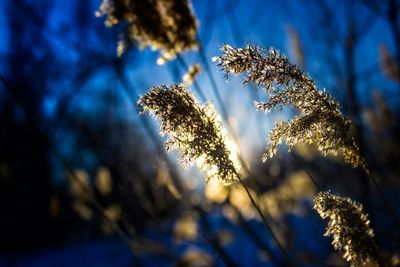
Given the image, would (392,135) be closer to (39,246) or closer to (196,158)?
(196,158)

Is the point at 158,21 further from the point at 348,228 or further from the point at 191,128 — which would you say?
the point at 348,228

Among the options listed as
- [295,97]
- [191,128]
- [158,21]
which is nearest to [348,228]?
[295,97]

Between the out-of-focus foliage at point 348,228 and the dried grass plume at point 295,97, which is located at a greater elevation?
the dried grass plume at point 295,97

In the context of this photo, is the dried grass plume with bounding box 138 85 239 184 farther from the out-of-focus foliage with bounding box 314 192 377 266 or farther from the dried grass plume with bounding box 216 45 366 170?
the out-of-focus foliage with bounding box 314 192 377 266

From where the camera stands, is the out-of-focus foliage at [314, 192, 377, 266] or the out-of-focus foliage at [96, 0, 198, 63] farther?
the out-of-focus foliage at [96, 0, 198, 63]

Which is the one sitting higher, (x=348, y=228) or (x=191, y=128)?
(x=191, y=128)

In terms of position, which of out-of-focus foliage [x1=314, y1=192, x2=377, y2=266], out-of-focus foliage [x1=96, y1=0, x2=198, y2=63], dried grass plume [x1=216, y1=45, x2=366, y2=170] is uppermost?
out-of-focus foliage [x1=96, y1=0, x2=198, y2=63]

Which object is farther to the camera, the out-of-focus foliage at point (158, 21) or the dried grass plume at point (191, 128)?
the out-of-focus foliage at point (158, 21)

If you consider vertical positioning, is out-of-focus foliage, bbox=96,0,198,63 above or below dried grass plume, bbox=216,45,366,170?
above

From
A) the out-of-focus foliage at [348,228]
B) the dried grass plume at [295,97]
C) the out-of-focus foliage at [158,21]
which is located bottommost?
the out-of-focus foliage at [348,228]

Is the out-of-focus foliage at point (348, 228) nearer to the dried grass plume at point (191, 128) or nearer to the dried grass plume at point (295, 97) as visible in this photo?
the dried grass plume at point (295, 97)

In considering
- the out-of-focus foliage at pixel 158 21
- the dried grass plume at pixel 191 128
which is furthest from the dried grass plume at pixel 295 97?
the out-of-focus foliage at pixel 158 21

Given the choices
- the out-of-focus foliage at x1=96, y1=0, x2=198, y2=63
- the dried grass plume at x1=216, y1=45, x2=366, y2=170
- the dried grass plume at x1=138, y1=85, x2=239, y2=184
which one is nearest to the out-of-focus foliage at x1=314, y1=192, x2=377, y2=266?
the dried grass plume at x1=216, y1=45, x2=366, y2=170
